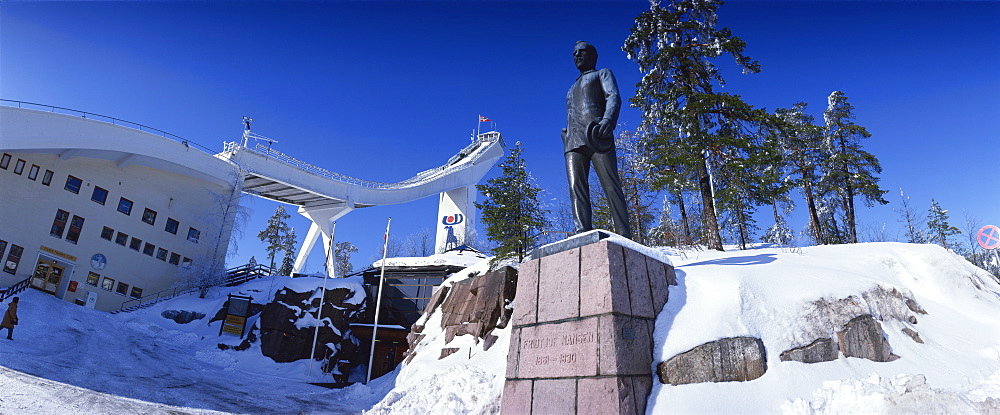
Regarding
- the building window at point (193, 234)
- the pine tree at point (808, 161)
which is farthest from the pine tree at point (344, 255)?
the pine tree at point (808, 161)

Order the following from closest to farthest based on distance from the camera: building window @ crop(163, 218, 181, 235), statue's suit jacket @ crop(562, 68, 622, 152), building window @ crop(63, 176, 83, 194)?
statue's suit jacket @ crop(562, 68, 622, 152), building window @ crop(63, 176, 83, 194), building window @ crop(163, 218, 181, 235)

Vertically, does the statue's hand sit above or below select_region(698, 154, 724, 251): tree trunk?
below

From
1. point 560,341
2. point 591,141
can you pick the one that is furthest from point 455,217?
point 560,341

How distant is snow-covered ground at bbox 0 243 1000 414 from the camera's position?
4875 millimetres

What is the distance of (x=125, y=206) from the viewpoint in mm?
31062

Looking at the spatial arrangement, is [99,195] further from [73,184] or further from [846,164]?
[846,164]

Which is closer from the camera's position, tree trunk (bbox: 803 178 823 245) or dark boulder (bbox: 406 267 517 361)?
dark boulder (bbox: 406 267 517 361)

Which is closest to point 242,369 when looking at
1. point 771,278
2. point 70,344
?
point 70,344

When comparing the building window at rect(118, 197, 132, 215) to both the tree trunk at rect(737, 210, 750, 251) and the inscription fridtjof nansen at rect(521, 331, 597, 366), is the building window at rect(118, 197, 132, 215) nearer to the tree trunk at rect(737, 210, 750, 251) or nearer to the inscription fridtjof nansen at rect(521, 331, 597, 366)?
the inscription fridtjof nansen at rect(521, 331, 597, 366)

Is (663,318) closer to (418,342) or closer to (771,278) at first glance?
(771,278)

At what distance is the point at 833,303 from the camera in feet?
19.9

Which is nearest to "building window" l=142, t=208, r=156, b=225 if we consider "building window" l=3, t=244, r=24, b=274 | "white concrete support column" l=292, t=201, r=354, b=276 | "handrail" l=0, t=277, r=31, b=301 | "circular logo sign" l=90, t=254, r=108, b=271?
"circular logo sign" l=90, t=254, r=108, b=271

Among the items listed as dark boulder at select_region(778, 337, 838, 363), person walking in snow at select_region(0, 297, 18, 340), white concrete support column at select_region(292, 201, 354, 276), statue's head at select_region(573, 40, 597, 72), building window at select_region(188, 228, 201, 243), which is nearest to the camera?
dark boulder at select_region(778, 337, 838, 363)

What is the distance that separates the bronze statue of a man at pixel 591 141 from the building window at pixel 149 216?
33.7m
